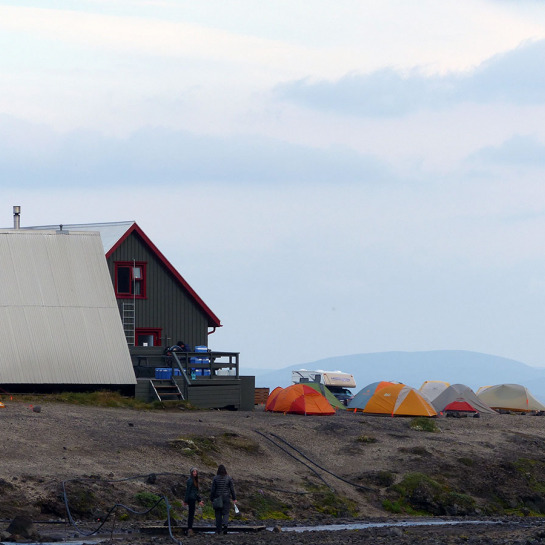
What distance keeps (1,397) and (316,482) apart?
39.5 feet

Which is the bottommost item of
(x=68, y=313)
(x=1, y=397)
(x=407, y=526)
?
(x=407, y=526)

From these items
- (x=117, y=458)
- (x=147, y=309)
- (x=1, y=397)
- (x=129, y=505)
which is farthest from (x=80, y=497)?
(x=147, y=309)

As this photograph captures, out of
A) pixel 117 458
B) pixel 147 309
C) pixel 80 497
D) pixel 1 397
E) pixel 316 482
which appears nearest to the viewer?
pixel 80 497

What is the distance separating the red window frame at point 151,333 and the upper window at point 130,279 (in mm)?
1341

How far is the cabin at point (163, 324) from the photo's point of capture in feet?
127

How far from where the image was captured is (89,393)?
3631cm

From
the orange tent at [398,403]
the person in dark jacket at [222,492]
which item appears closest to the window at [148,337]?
the orange tent at [398,403]

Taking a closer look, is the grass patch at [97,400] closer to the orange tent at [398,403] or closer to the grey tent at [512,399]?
the orange tent at [398,403]

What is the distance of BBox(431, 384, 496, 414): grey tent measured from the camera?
146ft

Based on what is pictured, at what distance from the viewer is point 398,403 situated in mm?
41000

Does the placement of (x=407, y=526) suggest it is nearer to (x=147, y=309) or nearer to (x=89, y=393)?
(x=89, y=393)

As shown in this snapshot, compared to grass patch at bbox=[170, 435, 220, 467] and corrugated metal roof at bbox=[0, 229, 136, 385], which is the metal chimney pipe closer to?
corrugated metal roof at bbox=[0, 229, 136, 385]

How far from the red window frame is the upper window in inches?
52.8

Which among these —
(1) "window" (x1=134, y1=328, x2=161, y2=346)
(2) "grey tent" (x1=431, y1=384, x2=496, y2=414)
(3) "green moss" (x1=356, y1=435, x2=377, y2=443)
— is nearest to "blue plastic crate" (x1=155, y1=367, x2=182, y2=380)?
(1) "window" (x1=134, y1=328, x2=161, y2=346)
